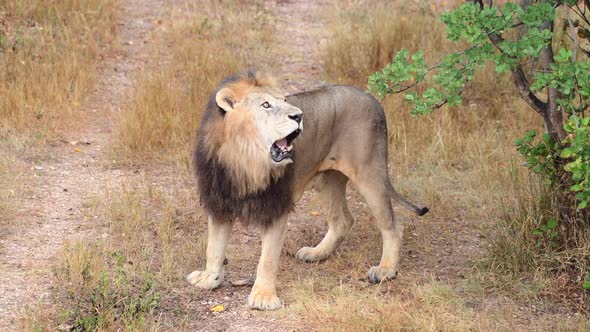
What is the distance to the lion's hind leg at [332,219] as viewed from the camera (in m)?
5.30

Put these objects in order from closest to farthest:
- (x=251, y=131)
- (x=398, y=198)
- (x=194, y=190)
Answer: (x=251, y=131) < (x=398, y=198) < (x=194, y=190)

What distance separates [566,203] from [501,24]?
1.26 meters

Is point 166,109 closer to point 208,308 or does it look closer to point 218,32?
point 218,32

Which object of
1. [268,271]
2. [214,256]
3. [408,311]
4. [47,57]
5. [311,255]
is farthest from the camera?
[47,57]

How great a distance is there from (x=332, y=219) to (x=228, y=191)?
1057 millimetres

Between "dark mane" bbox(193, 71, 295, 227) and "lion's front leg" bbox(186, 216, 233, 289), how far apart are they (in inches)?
2.9

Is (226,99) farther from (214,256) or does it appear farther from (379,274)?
(379,274)

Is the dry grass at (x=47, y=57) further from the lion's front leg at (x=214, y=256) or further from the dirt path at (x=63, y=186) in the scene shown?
the lion's front leg at (x=214, y=256)

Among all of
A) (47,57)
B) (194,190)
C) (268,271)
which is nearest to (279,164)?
(268,271)

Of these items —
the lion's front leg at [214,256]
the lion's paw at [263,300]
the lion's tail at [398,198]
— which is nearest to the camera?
the lion's paw at [263,300]

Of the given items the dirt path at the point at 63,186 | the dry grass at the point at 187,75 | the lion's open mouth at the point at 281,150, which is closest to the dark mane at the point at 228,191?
the lion's open mouth at the point at 281,150

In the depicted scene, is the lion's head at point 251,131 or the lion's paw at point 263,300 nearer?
the lion's head at point 251,131

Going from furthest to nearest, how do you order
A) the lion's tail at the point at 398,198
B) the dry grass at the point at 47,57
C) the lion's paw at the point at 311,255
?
the dry grass at the point at 47,57 → the lion's paw at the point at 311,255 → the lion's tail at the point at 398,198

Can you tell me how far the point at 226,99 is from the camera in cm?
426
